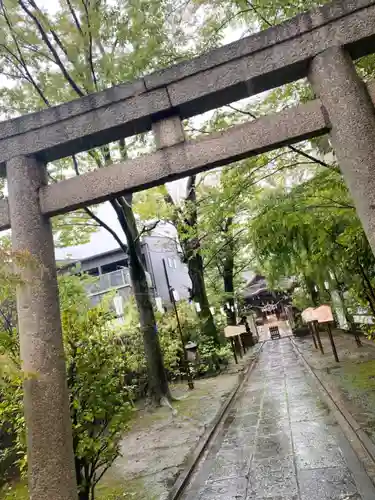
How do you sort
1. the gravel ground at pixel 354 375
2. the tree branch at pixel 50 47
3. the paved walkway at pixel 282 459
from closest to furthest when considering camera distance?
the paved walkway at pixel 282 459, the tree branch at pixel 50 47, the gravel ground at pixel 354 375

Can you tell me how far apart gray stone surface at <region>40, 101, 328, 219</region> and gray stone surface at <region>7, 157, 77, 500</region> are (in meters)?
0.28

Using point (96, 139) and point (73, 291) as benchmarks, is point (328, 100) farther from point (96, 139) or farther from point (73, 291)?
point (73, 291)

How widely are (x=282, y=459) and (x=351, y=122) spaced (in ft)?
18.8

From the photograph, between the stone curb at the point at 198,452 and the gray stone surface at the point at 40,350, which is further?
the stone curb at the point at 198,452

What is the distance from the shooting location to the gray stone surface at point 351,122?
3.74m

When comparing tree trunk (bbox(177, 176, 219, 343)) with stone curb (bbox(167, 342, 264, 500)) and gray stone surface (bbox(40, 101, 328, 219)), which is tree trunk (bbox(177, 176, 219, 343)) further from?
gray stone surface (bbox(40, 101, 328, 219))

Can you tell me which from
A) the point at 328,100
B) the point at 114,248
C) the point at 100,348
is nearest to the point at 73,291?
the point at 100,348

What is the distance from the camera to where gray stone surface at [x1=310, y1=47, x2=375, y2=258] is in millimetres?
3740

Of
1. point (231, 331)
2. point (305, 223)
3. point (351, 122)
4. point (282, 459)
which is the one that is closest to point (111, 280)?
point (231, 331)

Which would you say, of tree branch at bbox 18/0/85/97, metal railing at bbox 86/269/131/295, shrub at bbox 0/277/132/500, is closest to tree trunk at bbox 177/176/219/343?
metal railing at bbox 86/269/131/295

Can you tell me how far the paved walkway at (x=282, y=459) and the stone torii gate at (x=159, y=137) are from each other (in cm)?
318

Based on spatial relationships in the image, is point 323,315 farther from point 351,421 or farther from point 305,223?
point 305,223

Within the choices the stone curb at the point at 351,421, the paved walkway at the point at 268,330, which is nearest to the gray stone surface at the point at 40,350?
the stone curb at the point at 351,421

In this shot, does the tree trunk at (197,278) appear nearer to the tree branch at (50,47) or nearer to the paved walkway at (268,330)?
the tree branch at (50,47)
